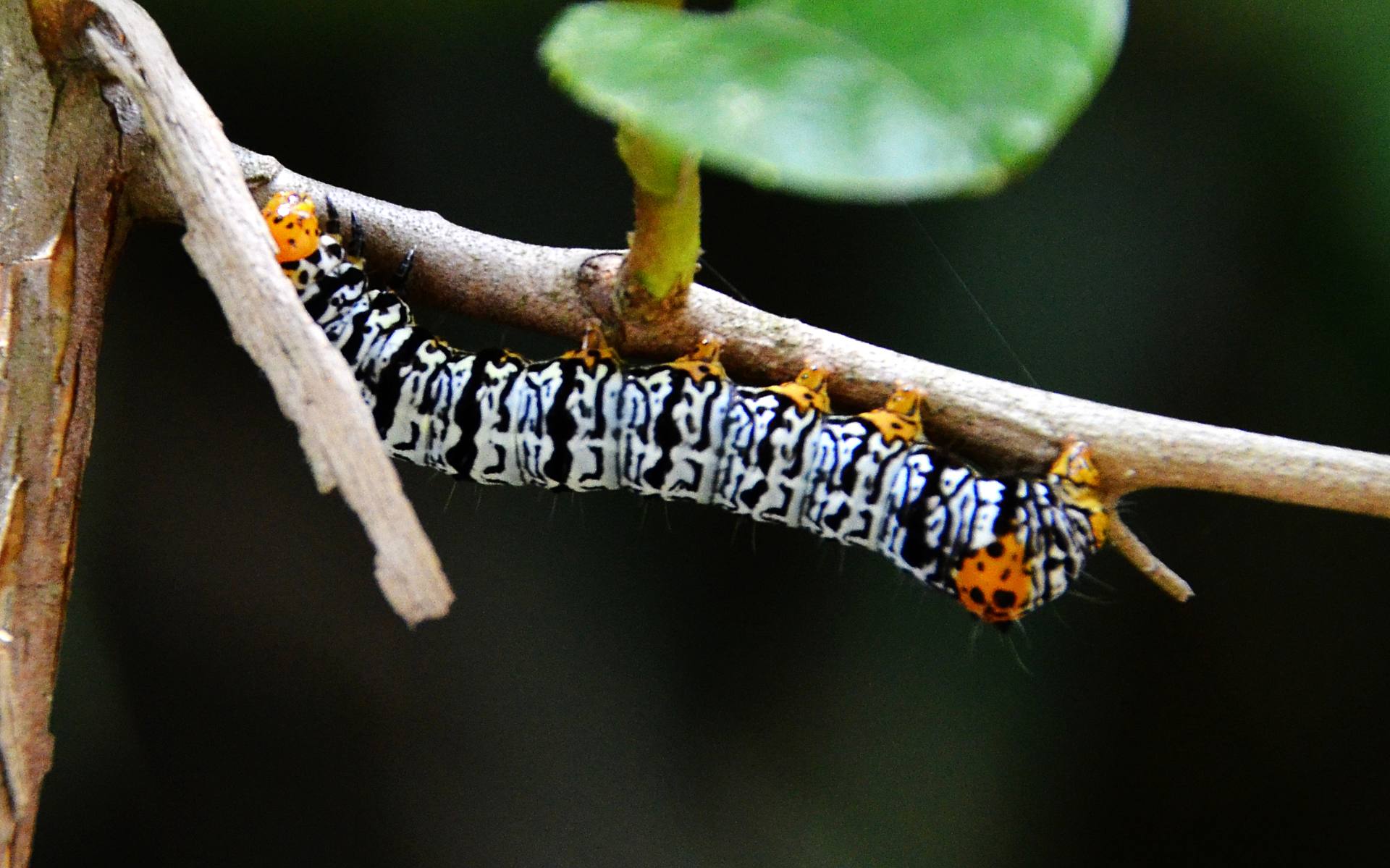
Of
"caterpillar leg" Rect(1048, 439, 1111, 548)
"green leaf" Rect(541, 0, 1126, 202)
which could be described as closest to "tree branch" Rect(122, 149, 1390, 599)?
"caterpillar leg" Rect(1048, 439, 1111, 548)

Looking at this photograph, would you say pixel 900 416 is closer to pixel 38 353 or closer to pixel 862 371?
pixel 862 371

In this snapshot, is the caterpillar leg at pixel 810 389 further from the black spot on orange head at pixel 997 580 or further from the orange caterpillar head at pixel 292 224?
the orange caterpillar head at pixel 292 224

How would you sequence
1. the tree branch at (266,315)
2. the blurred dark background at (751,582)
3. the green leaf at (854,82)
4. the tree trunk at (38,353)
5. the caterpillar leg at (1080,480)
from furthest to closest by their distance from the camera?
the blurred dark background at (751,582) → the caterpillar leg at (1080,480) → the tree trunk at (38,353) → the tree branch at (266,315) → the green leaf at (854,82)

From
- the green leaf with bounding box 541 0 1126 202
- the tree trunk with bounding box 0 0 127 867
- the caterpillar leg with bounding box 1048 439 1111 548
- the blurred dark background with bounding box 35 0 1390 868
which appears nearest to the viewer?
the green leaf with bounding box 541 0 1126 202

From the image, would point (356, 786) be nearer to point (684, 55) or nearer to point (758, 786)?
point (758, 786)

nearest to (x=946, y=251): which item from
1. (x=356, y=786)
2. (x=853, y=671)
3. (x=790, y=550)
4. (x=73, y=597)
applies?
(x=790, y=550)

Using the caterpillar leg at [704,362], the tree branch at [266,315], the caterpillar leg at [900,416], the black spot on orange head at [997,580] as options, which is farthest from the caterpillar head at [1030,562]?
the tree branch at [266,315]

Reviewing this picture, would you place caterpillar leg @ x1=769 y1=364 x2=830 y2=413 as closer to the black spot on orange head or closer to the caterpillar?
the caterpillar
